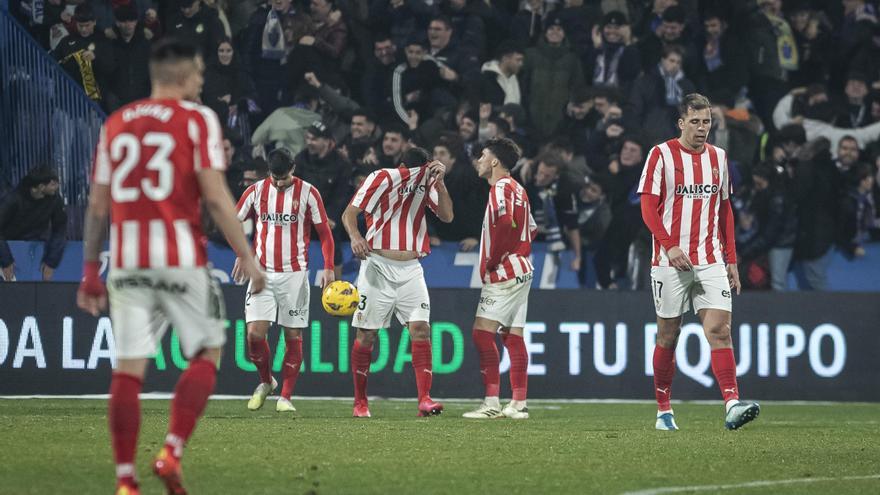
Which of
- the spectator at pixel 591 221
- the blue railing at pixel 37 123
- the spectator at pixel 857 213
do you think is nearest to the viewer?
the blue railing at pixel 37 123

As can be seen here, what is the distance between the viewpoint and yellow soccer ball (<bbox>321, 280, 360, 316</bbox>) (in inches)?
473

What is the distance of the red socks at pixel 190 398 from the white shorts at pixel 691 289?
4.83m

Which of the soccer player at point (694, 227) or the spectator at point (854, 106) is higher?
the spectator at point (854, 106)

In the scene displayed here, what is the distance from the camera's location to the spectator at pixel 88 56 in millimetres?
16906

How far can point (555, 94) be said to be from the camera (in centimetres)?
1781

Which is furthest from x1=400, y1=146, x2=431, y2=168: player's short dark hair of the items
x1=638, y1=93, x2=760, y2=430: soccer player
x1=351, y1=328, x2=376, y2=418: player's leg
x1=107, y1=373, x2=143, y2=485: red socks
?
x1=107, y1=373, x2=143, y2=485: red socks

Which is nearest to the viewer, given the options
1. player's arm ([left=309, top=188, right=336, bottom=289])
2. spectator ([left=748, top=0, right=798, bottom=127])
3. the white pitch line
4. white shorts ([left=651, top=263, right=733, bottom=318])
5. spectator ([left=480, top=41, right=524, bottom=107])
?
the white pitch line

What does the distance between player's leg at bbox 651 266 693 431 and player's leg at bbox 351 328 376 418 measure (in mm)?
2511

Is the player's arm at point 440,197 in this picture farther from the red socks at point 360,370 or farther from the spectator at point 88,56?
the spectator at point 88,56

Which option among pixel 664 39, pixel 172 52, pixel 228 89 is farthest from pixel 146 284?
pixel 664 39

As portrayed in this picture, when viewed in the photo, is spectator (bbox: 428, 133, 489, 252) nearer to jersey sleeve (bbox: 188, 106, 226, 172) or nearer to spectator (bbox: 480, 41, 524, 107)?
spectator (bbox: 480, 41, 524, 107)

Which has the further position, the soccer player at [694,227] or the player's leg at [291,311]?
the player's leg at [291,311]

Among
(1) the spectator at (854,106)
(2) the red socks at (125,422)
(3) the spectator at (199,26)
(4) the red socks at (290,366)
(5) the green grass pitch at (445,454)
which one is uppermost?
(3) the spectator at (199,26)

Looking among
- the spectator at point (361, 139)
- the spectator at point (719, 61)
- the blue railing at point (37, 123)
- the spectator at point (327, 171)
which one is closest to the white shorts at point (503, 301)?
the spectator at point (327, 171)
